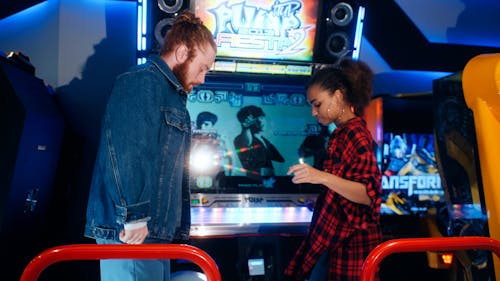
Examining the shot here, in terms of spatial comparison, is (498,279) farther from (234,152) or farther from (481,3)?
(481,3)

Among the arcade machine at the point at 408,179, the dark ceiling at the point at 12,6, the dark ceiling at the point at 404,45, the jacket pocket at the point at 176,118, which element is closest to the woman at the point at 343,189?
the jacket pocket at the point at 176,118

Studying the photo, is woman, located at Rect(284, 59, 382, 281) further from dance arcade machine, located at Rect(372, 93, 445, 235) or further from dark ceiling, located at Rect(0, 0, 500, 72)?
dark ceiling, located at Rect(0, 0, 500, 72)

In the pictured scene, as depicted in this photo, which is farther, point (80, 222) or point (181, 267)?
point (80, 222)

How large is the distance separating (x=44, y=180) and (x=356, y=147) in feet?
5.72

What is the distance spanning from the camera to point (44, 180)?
7.88ft

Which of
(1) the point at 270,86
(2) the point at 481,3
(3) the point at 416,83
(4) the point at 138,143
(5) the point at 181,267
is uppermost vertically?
(2) the point at 481,3

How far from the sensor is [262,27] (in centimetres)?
283

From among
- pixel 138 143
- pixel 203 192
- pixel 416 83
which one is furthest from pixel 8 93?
pixel 416 83

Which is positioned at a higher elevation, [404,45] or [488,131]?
[404,45]

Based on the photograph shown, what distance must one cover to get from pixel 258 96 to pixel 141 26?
0.90 m

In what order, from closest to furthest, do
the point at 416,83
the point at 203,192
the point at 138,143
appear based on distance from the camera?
the point at 138,143
the point at 203,192
the point at 416,83

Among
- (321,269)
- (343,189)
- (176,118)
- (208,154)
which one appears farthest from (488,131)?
(208,154)

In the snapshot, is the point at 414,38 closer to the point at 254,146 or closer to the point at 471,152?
the point at 254,146

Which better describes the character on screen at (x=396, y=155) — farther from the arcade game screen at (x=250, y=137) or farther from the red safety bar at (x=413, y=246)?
the red safety bar at (x=413, y=246)
